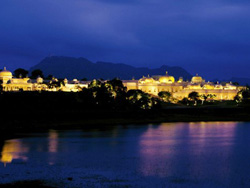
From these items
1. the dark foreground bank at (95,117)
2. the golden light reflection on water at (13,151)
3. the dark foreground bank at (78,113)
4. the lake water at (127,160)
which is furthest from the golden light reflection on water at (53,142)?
the dark foreground bank at (78,113)

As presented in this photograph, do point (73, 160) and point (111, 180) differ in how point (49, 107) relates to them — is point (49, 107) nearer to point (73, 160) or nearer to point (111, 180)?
point (73, 160)

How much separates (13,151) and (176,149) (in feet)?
58.1

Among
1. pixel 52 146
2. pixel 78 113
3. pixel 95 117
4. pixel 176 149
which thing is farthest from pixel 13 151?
pixel 78 113

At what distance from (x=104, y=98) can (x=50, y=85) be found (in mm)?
53414

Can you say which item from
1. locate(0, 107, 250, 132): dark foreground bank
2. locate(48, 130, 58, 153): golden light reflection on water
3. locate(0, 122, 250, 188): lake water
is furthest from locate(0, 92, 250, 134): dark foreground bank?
locate(0, 122, 250, 188): lake water

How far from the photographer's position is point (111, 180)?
30359mm

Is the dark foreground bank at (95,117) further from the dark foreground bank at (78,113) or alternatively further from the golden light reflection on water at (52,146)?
the golden light reflection on water at (52,146)

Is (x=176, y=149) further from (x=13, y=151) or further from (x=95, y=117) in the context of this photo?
(x=95, y=117)

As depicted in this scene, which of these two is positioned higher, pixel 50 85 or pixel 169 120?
pixel 50 85

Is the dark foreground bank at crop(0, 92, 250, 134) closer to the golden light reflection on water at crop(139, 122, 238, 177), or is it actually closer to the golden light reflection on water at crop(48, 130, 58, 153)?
the golden light reflection on water at crop(48, 130, 58, 153)

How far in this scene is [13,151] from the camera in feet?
146

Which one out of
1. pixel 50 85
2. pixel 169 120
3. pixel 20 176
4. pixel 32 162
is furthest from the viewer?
pixel 50 85

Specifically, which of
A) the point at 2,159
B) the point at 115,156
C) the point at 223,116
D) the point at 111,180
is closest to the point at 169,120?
the point at 223,116

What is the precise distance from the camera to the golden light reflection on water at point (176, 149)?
3553 centimetres
